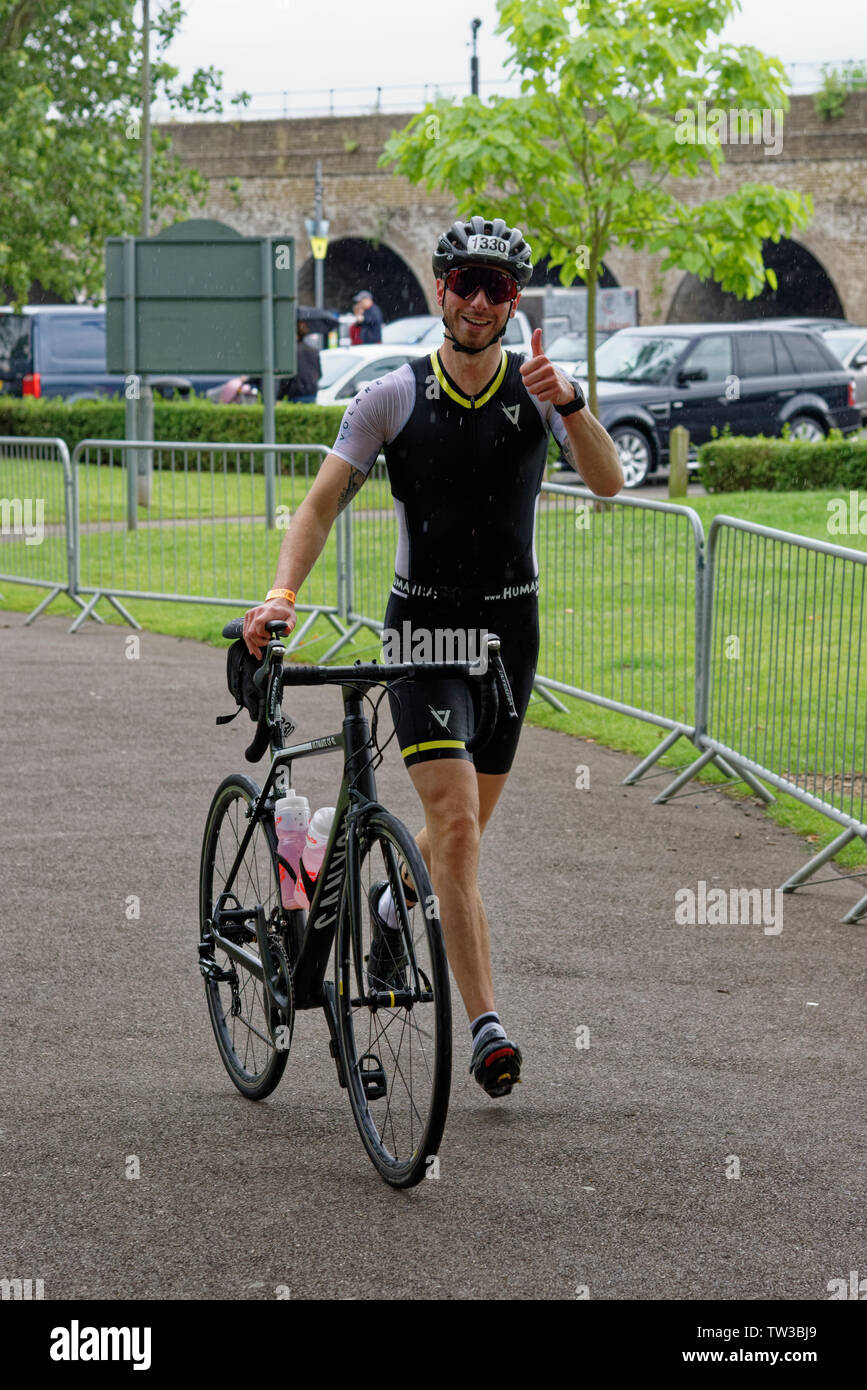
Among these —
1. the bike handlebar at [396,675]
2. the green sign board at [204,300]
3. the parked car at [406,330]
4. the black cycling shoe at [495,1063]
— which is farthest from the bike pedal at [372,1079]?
the parked car at [406,330]

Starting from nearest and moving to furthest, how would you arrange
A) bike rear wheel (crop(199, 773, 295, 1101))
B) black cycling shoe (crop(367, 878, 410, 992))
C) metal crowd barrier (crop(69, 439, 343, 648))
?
black cycling shoe (crop(367, 878, 410, 992)) → bike rear wheel (crop(199, 773, 295, 1101)) → metal crowd barrier (crop(69, 439, 343, 648))

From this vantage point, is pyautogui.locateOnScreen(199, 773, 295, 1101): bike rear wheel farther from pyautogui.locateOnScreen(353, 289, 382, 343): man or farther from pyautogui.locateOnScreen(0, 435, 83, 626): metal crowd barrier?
pyautogui.locateOnScreen(353, 289, 382, 343): man

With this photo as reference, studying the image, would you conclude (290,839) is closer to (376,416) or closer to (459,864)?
(459,864)

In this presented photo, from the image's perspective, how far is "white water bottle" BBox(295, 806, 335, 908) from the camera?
14.1 ft

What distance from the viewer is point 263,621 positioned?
13.5ft

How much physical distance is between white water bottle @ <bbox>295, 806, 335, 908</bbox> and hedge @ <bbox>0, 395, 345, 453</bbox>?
19203 mm

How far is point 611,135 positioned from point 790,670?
38.9 ft

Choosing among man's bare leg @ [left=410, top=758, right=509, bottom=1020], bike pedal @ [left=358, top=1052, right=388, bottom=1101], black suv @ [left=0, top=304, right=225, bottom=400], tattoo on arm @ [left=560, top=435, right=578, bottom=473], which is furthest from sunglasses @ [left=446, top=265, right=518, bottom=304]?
black suv @ [left=0, top=304, right=225, bottom=400]

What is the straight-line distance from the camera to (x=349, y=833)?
4.12 meters

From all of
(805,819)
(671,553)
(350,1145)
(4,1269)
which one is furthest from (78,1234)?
(671,553)

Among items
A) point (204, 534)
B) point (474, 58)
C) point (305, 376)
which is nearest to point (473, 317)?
point (204, 534)

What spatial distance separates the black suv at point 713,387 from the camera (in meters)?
21.9

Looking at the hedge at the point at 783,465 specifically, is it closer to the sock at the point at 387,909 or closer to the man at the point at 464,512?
the man at the point at 464,512
